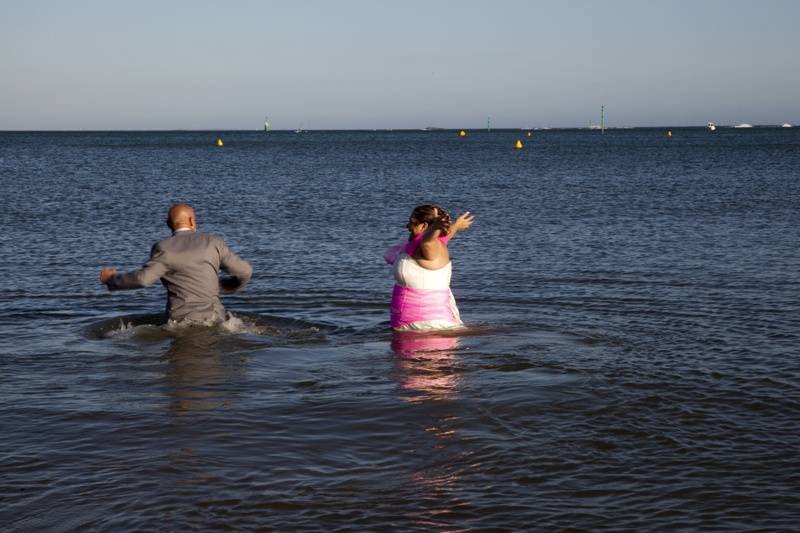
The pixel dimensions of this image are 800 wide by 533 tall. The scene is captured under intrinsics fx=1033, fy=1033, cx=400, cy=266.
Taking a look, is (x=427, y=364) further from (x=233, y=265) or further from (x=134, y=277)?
(x=134, y=277)

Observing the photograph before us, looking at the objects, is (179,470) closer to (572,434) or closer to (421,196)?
(572,434)

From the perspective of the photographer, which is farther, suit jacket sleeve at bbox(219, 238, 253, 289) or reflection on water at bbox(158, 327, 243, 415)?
suit jacket sleeve at bbox(219, 238, 253, 289)

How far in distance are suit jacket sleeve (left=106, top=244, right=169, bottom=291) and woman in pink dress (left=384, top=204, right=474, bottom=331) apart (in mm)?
2312

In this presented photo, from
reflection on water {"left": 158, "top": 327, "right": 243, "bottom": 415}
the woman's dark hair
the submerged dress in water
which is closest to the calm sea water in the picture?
reflection on water {"left": 158, "top": 327, "right": 243, "bottom": 415}

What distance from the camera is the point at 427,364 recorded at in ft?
32.3

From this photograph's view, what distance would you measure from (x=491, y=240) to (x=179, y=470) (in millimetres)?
16672

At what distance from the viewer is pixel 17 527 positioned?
580cm

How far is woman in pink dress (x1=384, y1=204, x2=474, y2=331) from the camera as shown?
33.7 ft

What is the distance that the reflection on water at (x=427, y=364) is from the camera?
8.87m

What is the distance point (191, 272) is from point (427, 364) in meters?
2.70

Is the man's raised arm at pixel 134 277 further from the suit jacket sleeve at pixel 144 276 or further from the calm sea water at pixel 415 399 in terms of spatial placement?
the calm sea water at pixel 415 399

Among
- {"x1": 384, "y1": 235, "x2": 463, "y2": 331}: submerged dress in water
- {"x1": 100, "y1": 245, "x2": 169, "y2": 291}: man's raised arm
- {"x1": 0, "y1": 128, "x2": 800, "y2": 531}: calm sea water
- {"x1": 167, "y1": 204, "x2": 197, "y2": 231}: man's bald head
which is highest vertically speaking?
{"x1": 167, "y1": 204, "x2": 197, "y2": 231}: man's bald head

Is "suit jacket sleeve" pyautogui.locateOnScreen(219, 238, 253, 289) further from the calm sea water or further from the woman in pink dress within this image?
the woman in pink dress

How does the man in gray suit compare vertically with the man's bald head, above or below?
below
